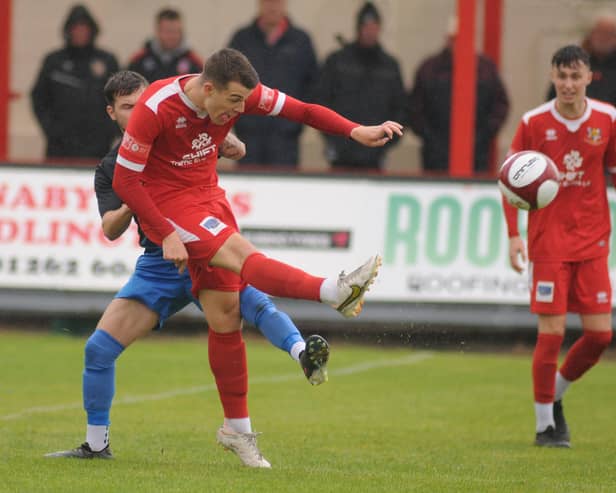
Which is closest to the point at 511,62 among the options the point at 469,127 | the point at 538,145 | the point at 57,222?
the point at 469,127

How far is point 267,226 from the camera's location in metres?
14.0

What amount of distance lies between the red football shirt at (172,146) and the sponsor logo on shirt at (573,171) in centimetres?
216

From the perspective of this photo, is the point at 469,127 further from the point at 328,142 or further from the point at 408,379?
the point at 408,379

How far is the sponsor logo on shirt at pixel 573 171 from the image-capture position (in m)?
8.79

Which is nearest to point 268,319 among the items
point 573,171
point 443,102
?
point 573,171

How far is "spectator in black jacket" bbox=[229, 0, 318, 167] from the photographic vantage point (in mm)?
14445

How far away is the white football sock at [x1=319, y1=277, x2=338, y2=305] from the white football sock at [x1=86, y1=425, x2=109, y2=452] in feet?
5.20

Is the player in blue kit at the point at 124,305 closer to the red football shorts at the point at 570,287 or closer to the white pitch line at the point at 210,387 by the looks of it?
the white pitch line at the point at 210,387

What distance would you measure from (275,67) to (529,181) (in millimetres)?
6587

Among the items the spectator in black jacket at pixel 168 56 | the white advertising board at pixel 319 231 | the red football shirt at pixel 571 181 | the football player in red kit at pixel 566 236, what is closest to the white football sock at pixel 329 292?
the football player in red kit at pixel 566 236

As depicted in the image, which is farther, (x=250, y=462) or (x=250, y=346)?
(x=250, y=346)

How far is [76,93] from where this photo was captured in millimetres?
14883

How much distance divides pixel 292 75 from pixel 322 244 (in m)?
1.86

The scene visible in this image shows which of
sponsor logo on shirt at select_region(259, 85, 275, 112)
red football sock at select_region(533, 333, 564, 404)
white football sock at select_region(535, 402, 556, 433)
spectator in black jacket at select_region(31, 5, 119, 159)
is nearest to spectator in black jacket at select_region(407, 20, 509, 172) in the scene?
spectator in black jacket at select_region(31, 5, 119, 159)
